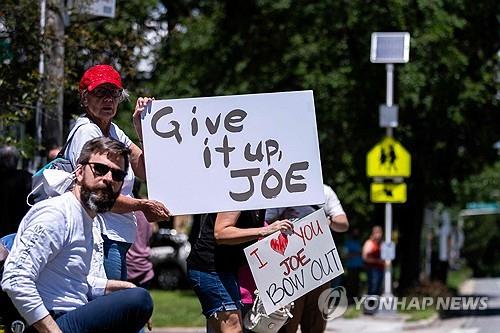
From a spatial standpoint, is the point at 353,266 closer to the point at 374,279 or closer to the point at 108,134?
the point at 374,279

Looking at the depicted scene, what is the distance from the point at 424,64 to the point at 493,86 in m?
1.96

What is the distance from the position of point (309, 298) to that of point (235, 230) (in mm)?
2047

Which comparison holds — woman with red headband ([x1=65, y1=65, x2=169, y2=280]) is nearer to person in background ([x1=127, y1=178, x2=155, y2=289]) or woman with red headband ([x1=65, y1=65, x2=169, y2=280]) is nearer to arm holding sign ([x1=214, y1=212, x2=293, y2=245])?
arm holding sign ([x1=214, y1=212, x2=293, y2=245])

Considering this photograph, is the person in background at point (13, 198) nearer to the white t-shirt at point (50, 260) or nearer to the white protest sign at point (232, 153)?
the white protest sign at point (232, 153)

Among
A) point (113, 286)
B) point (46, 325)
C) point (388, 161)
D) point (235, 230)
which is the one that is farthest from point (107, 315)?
point (388, 161)

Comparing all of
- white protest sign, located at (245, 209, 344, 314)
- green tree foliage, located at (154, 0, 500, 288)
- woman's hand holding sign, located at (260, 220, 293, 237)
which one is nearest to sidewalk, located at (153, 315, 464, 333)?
green tree foliage, located at (154, 0, 500, 288)

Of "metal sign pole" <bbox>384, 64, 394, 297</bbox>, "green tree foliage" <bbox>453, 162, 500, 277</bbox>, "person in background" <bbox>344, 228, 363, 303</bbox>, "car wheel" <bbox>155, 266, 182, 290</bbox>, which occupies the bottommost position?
"green tree foliage" <bbox>453, 162, 500, 277</bbox>

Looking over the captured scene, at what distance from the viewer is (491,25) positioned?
71.4ft

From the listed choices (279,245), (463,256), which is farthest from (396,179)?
(463,256)

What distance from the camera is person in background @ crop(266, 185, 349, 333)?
7656 millimetres

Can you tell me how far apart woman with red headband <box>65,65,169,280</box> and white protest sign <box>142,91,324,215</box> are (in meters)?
0.17

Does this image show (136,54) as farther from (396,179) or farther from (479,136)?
(479,136)

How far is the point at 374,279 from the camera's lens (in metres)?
21.8

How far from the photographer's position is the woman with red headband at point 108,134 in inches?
215
